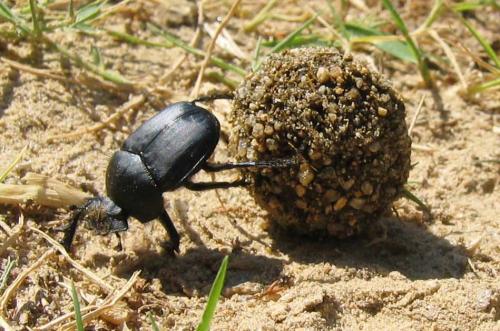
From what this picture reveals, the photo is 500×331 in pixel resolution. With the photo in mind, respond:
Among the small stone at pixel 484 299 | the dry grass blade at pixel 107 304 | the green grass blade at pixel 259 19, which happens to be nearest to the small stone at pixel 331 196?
the small stone at pixel 484 299

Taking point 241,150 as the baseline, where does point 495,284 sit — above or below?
below

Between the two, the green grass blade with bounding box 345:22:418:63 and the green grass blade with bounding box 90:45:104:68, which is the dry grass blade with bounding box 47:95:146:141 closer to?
the green grass blade with bounding box 90:45:104:68

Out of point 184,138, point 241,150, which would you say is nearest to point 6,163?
point 184,138

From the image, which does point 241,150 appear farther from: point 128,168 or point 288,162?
point 128,168

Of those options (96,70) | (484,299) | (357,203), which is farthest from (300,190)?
(96,70)

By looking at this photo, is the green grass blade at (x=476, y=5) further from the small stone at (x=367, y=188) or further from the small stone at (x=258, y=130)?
the small stone at (x=258, y=130)

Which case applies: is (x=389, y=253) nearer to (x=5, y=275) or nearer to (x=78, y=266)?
(x=78, y=266)
